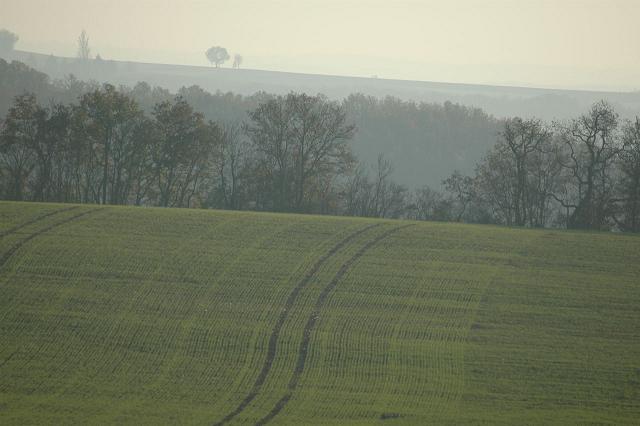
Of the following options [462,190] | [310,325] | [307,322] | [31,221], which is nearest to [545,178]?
[462,190]

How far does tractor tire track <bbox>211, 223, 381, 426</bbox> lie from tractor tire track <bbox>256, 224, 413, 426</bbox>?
44.5 inches

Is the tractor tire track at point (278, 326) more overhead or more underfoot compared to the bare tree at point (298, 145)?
more underfoot

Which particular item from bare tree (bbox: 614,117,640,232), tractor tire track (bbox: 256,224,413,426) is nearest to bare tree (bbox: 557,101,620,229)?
bare tree (bbox: 614,117,640,232)

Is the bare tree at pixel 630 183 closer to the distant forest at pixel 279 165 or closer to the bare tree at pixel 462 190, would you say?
the distant forest at pixel 279 165

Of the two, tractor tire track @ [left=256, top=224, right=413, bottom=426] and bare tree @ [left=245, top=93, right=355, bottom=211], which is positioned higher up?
bare tree @ [left=245, top=93, right=355, bottom=211]

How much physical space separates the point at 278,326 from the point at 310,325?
1505 millimetres

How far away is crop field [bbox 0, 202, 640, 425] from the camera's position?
31109mm

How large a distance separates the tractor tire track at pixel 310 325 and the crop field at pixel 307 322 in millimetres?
106

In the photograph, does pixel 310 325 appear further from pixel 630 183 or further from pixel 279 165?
pixel 279 165

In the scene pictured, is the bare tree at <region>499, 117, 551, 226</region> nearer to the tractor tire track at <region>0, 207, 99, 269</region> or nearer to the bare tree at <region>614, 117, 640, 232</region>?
the bare tree at <region>614, 117, 640, 232</region>

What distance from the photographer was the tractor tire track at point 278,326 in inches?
1207

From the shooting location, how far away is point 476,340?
1446 inches

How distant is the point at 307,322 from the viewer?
37812mm

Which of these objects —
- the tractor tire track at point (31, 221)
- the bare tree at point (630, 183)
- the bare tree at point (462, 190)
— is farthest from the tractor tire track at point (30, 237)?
the bare tree at point (630, 183)
